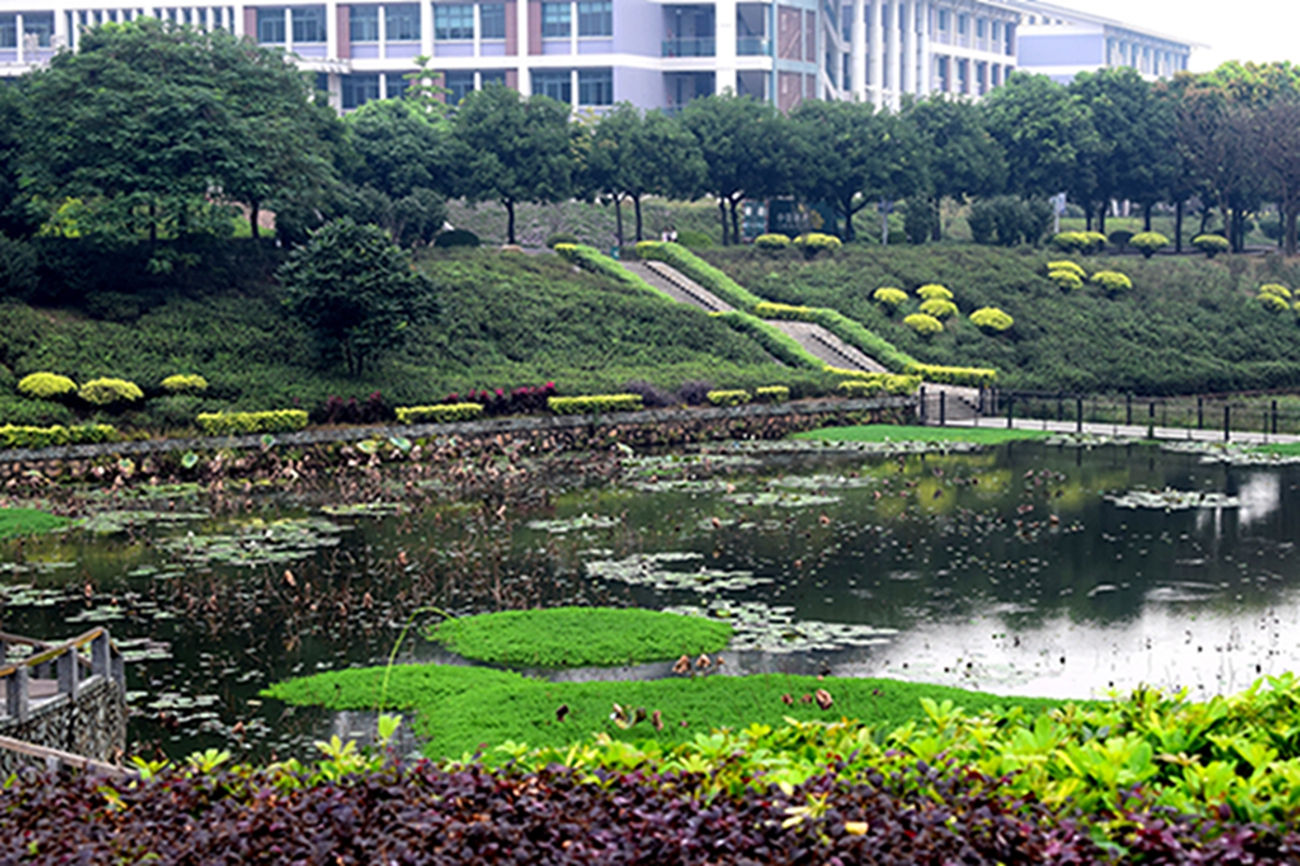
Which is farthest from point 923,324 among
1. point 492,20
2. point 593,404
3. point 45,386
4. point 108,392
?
point 492,20

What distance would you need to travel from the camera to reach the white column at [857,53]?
102875mm

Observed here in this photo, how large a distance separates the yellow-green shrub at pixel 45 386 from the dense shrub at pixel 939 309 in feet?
104

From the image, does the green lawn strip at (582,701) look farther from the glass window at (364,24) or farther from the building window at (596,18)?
the glass window at (364,24)

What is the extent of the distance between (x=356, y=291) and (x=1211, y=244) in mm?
50455

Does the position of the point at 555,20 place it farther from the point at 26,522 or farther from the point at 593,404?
the point at 26,522

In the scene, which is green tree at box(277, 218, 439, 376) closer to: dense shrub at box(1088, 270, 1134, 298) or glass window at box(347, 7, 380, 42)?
A: dense shrub at box(1088, 270, 1134, 298)

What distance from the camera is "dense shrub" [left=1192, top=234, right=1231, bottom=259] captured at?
72.9 metres

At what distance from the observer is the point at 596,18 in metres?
88.6

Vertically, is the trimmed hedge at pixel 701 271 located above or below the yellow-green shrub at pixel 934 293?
above

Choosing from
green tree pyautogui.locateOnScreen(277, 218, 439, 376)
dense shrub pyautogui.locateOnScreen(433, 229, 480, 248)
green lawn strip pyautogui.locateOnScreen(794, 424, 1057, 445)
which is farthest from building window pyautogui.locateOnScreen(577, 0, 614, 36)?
green tree pyautogui.locateOnScreen(277, 218, 439, 376)

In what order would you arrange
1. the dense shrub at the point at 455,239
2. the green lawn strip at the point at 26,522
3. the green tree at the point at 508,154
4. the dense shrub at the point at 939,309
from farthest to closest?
1. the green tree at the point at 508,154
2. the dense shrub at the point at 455,239
3. the dense shrub at the point at 939,309
4. the green lawn strip at the point at 26,522

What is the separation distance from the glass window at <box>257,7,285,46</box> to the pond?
68124 millimetres

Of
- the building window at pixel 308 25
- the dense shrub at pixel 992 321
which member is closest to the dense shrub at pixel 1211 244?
the dense shrub at pixel 992 321

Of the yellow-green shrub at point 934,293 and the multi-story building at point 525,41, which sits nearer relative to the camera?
the yellow-green shrub at point 934,293
